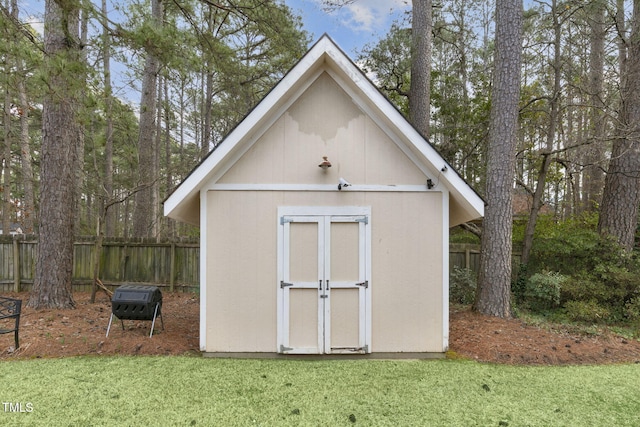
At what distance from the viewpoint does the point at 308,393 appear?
144 inches

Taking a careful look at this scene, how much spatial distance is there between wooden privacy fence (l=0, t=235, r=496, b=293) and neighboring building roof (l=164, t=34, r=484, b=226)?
460 cm

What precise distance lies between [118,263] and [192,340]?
16.8ft

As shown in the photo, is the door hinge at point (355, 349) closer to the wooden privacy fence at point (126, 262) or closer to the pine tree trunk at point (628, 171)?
the wooden privacy fence at point (126, 262)

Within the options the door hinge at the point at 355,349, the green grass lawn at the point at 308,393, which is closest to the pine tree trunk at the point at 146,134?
the green grass lawn at the point at 308,393

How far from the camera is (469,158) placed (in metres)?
10.5

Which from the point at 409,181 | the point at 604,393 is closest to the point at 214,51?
the point at 409,181

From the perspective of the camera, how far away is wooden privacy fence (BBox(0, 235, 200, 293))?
28.7ft

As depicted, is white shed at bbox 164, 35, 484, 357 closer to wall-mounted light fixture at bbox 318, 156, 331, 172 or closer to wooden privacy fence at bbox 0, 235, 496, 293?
wall-mounted light fixture at bbox 318, 156, 331, 172

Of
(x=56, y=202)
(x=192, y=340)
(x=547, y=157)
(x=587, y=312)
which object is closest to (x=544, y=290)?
(x=587, y=312)

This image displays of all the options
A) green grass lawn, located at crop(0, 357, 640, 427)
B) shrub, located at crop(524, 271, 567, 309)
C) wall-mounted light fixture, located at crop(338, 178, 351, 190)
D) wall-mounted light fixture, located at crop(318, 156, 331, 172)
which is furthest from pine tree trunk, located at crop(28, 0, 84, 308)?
shrub, located at crop(524, 271, 567, 309)

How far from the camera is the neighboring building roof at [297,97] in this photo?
176 inches

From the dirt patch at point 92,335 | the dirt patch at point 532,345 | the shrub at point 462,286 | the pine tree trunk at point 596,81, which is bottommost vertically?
the dirt patch at point 532,345

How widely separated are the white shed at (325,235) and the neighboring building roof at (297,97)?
0.03 m

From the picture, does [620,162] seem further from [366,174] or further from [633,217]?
[366,174]
